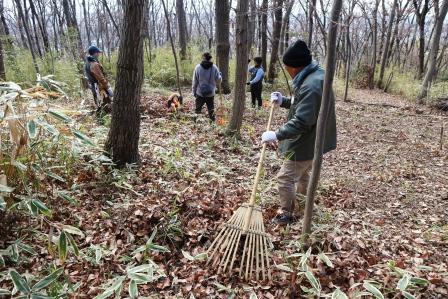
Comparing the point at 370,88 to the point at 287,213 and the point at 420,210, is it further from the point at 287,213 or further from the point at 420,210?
the point at 287,213

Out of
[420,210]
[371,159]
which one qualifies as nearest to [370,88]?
[371,159]

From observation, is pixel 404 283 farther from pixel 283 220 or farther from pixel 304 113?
pixel 304 113

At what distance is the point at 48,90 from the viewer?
103 inches

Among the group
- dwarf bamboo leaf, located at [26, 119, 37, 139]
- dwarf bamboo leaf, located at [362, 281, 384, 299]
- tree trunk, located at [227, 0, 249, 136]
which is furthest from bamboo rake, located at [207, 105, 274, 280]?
tree trunk, located at [227, 0, 249, 136]

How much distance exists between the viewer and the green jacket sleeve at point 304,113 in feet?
10.3

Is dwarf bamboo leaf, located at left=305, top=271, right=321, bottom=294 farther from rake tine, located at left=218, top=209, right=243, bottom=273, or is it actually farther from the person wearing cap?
the person wearing cap

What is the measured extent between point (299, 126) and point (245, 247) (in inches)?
49.7

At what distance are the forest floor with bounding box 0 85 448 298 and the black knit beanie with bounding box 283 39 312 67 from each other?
5.32 ft

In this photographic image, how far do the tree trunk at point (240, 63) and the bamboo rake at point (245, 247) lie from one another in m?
3.59

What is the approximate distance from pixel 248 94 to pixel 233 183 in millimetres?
8629

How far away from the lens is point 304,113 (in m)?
3.17

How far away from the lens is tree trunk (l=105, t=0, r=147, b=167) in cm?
385

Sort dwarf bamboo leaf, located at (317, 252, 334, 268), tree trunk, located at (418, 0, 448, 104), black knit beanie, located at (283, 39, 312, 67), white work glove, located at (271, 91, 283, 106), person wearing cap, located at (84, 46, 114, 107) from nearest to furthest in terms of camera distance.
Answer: dwarf bamboo leaf, located at (317, 252, 334, 268), black knit beanie, located at (283, 39, 312, 67), white work glove, located at (271, 91, 283, 106), person wearing cap, located at (84, 46, 114, 107), tree trunk, located at (418, 0, 448, 104)

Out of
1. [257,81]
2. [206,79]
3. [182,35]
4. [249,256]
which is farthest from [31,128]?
[182,35]
